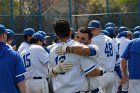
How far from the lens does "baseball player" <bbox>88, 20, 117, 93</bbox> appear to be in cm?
889

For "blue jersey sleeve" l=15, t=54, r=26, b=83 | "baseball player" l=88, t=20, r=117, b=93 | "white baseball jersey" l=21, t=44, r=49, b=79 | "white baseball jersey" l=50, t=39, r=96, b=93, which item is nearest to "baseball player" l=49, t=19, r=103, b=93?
"white baseball jersey" l=50, t=39, r=96, b=93

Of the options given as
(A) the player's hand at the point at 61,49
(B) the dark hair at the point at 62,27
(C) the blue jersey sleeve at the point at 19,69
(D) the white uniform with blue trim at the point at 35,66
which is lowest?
(D) the white uniform with blue trim at the point at 35,66

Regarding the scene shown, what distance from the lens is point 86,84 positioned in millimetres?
5586

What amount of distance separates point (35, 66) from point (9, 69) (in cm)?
306

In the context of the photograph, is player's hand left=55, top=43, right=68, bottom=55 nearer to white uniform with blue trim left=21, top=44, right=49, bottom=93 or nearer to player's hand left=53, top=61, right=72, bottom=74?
player's hand left=53, top=61, right=72, bottom=74

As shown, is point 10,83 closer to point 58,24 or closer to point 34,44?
point 58,24

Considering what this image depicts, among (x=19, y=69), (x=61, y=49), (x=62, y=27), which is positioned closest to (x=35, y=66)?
(x=19, y=69)

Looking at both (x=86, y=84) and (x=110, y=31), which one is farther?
(x=110, y=31)

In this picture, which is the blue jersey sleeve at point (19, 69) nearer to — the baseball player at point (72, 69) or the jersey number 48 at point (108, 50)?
the baseball player at point (72, 69)

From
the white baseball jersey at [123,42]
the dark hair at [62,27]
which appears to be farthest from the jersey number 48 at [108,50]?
the dark hair at [62,27]

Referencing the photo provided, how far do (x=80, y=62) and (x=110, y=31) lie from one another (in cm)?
619

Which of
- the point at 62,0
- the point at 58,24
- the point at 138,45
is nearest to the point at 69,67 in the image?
the point at 58,24

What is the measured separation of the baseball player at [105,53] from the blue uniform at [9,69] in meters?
3.26

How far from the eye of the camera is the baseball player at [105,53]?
8.89 m
